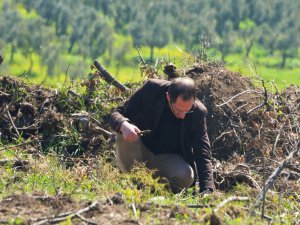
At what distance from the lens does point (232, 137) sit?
379 inches

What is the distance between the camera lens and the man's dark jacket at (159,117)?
7.68 metres

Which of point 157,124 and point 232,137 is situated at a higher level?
point 157,124

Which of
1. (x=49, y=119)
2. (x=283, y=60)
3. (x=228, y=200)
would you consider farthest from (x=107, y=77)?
(x=283, y=60)

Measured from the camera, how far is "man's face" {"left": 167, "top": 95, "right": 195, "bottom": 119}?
7324mm

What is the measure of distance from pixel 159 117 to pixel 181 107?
1.48ft

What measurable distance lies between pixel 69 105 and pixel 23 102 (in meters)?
0.58

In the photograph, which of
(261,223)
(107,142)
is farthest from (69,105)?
(261,223)

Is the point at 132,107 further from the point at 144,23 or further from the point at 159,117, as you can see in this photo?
the point at 144,23

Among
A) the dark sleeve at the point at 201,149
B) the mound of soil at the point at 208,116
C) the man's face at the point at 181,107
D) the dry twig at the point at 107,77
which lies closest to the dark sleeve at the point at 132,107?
the man's face at the point at 181,107

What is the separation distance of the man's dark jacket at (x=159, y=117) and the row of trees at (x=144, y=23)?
78.7m

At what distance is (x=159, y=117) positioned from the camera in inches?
307

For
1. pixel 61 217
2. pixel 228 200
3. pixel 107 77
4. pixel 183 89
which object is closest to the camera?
pixel 61 217

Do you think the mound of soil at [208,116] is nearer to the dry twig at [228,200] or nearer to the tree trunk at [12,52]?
the dry twig at [228,200]

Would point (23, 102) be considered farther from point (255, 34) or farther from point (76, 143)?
point (255, 34)
